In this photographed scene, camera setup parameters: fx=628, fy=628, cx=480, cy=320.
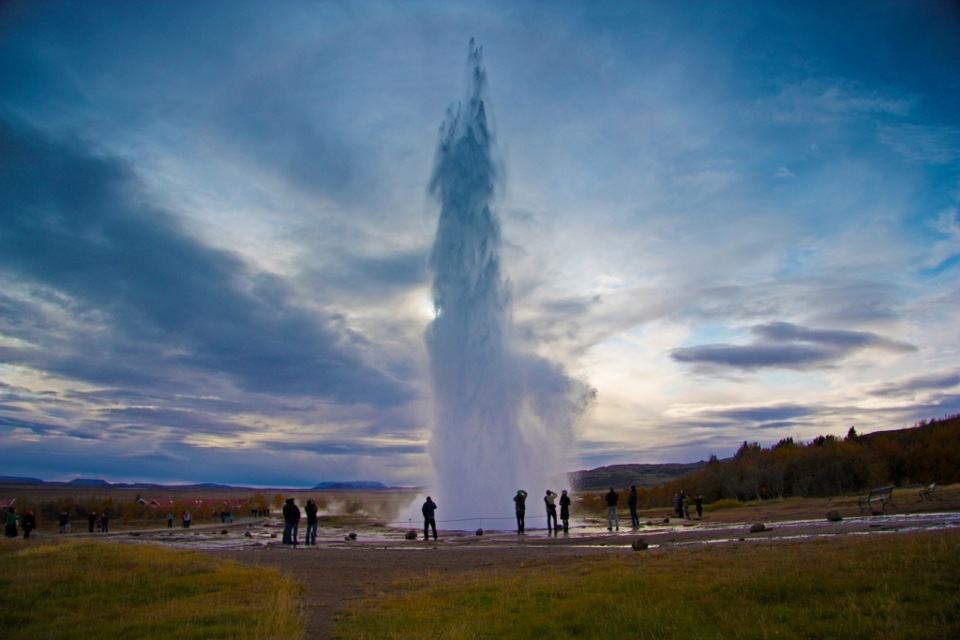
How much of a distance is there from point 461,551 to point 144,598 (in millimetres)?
10781

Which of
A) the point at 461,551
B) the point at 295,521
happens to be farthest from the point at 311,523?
the point at 461,551

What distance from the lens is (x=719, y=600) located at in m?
10.5

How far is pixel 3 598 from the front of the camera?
15.7m

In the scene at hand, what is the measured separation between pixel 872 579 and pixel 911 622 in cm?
215

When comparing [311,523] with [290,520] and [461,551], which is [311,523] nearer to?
[290,520]

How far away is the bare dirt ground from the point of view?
15.8 meters

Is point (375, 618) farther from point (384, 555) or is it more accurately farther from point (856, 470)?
point (856, 470)

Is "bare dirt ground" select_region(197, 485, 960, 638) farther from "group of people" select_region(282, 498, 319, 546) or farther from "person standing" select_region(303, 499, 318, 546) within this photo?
"group of people" select_region(282, 498, 319, 546)

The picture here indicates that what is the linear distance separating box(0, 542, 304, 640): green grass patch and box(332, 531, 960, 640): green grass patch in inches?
76.5

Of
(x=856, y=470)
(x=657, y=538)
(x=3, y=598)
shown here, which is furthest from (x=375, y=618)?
(x=856, y=470)

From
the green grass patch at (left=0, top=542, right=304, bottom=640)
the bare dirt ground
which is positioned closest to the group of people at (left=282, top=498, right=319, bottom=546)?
the bare dirt ground

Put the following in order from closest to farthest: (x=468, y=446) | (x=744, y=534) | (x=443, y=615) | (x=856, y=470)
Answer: (x=443, y=615) < (x=744, y=534) < (x=468, y=446) < (x=856, y=470)

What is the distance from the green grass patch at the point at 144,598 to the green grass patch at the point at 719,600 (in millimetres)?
1943

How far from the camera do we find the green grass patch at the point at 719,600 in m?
8.84
